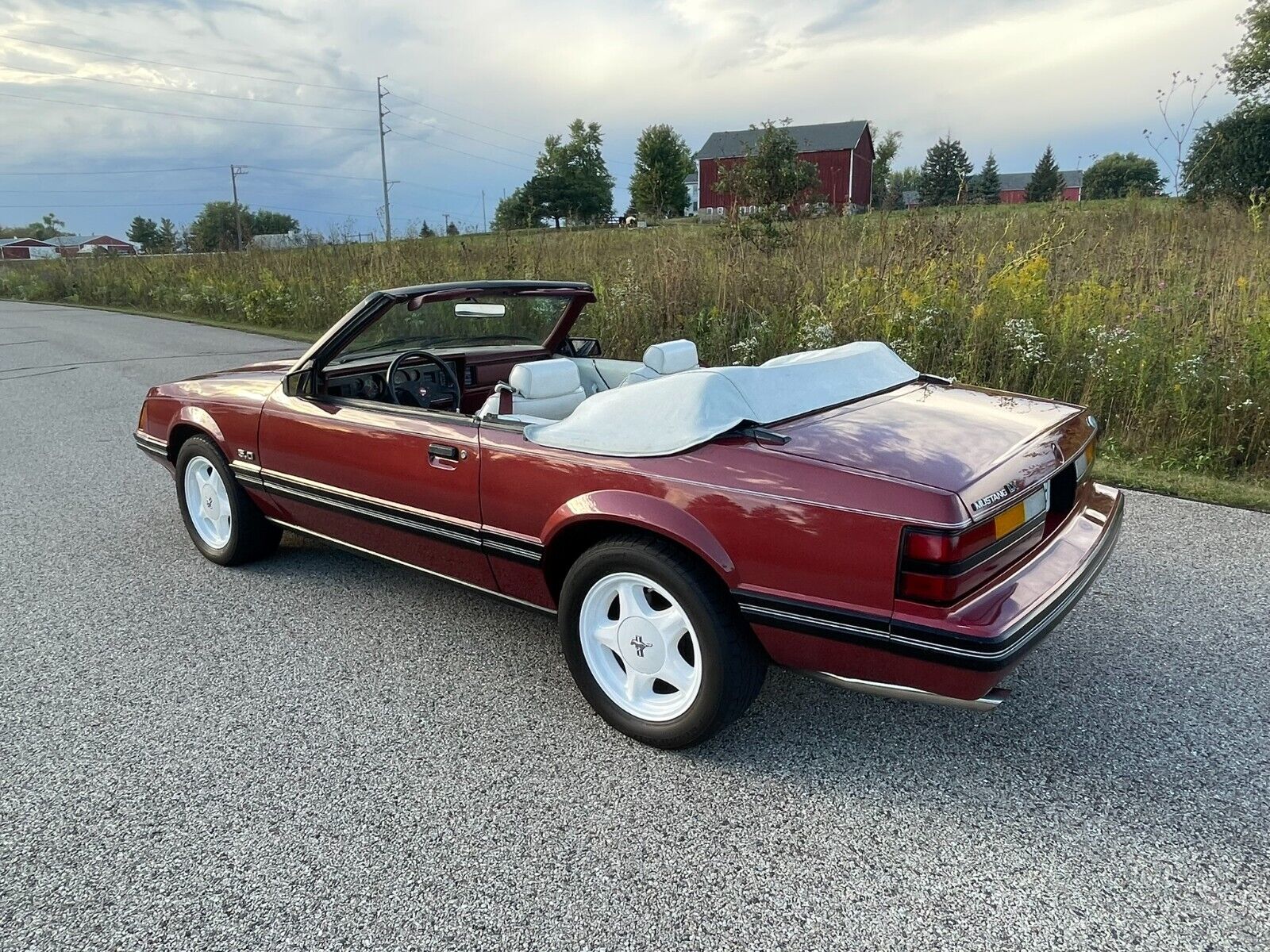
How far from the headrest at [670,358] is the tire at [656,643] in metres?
1.11

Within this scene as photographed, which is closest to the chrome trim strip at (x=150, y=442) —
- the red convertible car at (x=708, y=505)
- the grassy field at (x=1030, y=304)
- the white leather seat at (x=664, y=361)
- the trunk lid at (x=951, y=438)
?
the red convertible car at (x=708, y=505)

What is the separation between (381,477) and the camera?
126 inches

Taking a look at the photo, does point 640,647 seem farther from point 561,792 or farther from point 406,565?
point 406,565

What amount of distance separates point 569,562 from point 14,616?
2.66 meters

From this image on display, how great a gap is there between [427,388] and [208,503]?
4.70 ft

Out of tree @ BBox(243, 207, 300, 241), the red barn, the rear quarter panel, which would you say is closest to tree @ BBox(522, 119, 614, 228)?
the red barn

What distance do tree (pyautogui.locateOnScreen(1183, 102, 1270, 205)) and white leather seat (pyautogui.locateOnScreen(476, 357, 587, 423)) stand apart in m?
6.87

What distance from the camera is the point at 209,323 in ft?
55.7

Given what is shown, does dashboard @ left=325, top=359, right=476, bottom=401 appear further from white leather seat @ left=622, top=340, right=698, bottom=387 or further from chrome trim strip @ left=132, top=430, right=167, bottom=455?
chrome trim strip @ left=132, top=430, right=167, bottom=455

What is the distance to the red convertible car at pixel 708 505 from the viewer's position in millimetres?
2100

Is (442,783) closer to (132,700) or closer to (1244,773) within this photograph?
(132,700)

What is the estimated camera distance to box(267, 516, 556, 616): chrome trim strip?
2941mm

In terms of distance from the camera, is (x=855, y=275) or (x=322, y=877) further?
(x=855, y=275)

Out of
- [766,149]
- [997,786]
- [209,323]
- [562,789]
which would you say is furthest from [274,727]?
[209,323]
